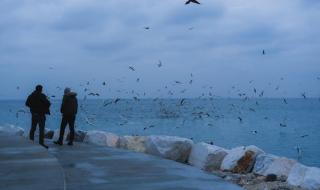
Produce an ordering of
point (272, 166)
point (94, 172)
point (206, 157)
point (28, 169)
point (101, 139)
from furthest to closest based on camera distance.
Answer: point (101, 139) → point (206, 157) → point (272, 166) → point (94, 172) → point (28, 169)

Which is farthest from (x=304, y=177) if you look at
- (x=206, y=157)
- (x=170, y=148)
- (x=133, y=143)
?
(x=133, y=143)

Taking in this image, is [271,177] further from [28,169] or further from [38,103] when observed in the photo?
[28,169]

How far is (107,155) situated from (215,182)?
14.8ft

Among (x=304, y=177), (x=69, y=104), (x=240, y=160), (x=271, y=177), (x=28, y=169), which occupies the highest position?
(x=69, y=104)

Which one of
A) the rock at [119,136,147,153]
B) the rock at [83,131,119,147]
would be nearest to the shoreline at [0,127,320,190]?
the rock at [119,136,147,153]

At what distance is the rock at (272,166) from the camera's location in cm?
1479

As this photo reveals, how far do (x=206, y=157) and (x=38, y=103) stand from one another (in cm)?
430

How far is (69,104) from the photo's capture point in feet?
52.8

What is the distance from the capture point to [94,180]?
10.5m

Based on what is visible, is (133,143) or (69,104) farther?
(133,143)

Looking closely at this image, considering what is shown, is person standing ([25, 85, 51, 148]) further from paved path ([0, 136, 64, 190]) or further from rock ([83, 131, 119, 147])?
rock ([83, 131, 119, 147])

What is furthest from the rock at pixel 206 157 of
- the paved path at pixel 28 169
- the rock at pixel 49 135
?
the rock at pixel 49 135


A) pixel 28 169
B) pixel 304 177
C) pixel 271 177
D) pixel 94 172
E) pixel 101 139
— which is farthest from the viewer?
pixel 101 139

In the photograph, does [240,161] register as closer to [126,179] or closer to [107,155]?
[107,155]
